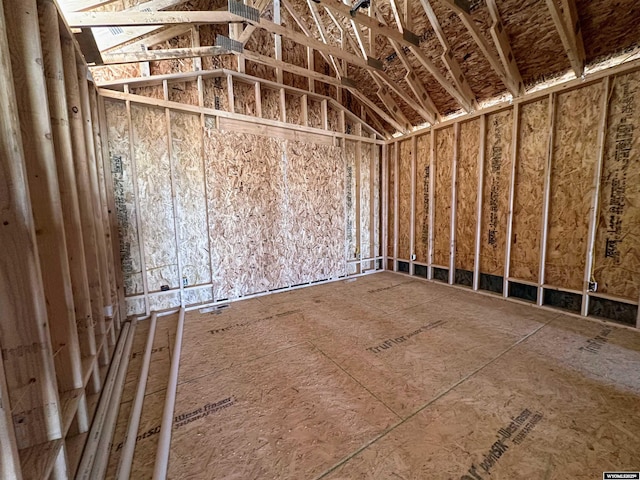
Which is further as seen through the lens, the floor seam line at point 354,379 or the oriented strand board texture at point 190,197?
the oriented strand board texture at point 190,197

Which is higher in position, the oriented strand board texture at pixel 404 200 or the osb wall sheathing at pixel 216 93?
the osb wall sheathing at pixel 216 93

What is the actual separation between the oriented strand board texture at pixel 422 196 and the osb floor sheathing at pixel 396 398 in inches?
82.0

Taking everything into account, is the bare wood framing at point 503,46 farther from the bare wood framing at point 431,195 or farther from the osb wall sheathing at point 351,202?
the osb wall sheathing at point 351,202

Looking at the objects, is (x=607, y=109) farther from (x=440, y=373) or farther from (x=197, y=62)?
(x=197, y=62)

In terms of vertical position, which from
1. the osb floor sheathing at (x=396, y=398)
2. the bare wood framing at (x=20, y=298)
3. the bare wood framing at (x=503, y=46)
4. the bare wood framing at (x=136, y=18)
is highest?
the bare wood framing at (x=503, y=46)

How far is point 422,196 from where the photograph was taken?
520 cm

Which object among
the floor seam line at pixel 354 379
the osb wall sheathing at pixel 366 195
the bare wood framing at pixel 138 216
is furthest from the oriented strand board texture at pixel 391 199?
the bare wood framing at pixel 138 216

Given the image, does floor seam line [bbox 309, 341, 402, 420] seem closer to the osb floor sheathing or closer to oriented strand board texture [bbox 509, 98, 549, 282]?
Answer: the osb floor sheathing

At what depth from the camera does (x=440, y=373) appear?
2.24 m

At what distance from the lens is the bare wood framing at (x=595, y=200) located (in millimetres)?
3047

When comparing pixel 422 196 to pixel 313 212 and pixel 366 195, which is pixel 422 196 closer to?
pixel 366 195

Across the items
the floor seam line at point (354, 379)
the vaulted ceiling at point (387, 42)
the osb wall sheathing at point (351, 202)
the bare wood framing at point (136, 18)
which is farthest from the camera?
the osb wall sheathing at point (351, 202)

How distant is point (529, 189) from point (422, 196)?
1753 millimetres

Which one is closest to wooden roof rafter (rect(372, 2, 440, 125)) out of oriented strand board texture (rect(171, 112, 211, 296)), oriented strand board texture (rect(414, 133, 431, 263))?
oriented strand board texture (rect(414, 133, 431, 263))
